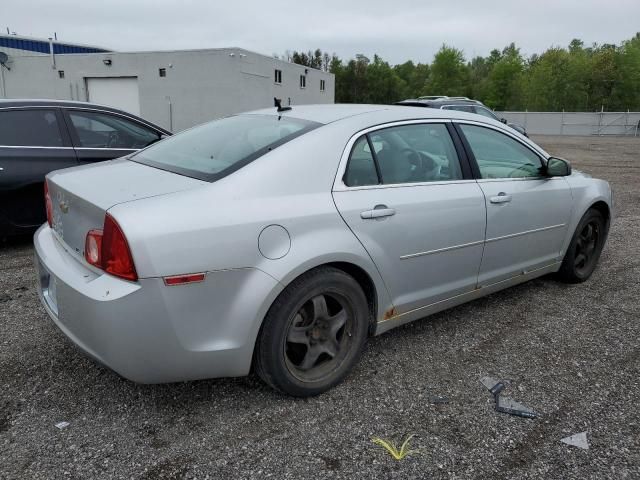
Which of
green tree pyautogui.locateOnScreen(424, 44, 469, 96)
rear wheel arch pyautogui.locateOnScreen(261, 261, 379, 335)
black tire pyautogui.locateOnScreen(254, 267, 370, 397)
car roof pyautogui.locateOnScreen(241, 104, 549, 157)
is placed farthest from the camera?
green tree pyautogui.locateOnScreen(424, 44, 469, 96)

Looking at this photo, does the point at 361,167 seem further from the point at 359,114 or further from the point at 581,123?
the point at 581,123

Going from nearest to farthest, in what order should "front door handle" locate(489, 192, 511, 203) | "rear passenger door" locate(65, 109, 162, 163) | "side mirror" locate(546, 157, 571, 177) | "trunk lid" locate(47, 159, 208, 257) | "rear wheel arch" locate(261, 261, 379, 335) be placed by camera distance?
1. "trunk lid" locate(47, 159, 208, 257)
2. "rear wheel arch" locate(261, 261, 379, 335)
3. "front door handle" locate(489, 192, 511, 203)
4. "side mirror" locate(546, 157, 571, 177)
5. "rear passenger door" locate(65, 109, 162, 163)

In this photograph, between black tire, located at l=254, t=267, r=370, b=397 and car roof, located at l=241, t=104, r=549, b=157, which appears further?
car roof, located at l=241, t=104, r=549, b=157

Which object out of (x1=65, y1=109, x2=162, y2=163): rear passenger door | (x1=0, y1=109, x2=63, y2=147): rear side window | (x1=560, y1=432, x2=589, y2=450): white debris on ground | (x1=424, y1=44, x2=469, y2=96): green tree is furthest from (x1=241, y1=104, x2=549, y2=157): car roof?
A: (x1=424, y1=44, x2=469, y2=96): green tree

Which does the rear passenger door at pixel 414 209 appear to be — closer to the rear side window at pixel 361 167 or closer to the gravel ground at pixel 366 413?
the rear side window at pixel 361 167

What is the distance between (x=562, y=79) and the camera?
61656mm

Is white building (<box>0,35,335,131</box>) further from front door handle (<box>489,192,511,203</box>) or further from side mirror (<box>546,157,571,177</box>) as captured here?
front door handle (<box>489,192,511,203</box>)

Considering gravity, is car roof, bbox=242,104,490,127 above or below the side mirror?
above

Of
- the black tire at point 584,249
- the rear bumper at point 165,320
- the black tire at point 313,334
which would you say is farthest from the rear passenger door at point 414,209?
the black tire at point 584,249

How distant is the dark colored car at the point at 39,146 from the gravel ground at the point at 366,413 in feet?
5.08

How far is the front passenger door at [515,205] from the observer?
3.47 metres

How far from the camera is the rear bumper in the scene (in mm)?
2143

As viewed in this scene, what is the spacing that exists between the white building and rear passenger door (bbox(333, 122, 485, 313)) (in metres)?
21.2

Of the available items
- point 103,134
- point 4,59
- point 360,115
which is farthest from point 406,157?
point 4,59
